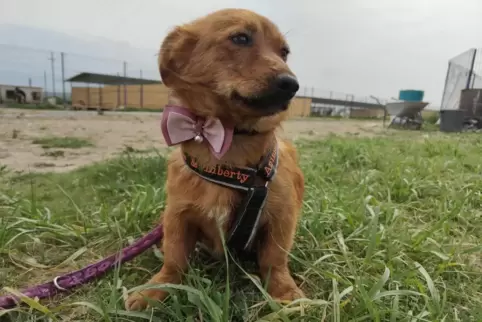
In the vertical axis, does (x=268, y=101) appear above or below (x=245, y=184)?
above

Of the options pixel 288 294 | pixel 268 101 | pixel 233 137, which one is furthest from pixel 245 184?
pixel 288 294

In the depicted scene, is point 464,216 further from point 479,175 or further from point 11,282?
point 11,282

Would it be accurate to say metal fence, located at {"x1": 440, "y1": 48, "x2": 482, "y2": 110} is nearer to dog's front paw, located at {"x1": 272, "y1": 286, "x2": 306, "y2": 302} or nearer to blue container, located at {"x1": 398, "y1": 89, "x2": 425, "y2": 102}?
blue container, located at {"x1": 398, "y1": 89, "x2": 425, "y2": 102}

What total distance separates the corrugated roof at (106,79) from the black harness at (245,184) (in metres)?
22.3

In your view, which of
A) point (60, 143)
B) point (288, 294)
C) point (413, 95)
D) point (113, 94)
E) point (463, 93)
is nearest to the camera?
point (288, 294)

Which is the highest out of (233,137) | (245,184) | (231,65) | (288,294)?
(231,65)

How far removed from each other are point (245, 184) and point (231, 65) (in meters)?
0.44

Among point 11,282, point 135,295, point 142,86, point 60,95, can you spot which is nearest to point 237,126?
point 135,295

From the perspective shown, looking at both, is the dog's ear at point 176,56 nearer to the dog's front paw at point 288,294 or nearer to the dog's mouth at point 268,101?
the dog's mouth at point 268,101

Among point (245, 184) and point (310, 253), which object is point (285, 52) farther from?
point (310, 253)

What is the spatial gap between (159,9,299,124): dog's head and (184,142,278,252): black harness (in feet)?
0.65

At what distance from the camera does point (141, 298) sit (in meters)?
1.24

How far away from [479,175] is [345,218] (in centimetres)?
184

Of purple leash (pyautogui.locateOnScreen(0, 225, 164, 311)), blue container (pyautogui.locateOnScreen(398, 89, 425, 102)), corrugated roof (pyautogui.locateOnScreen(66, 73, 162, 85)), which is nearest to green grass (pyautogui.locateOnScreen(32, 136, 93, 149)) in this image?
purple leash (pyautogui.locateOnScreen(0, 225, 164, 311))
